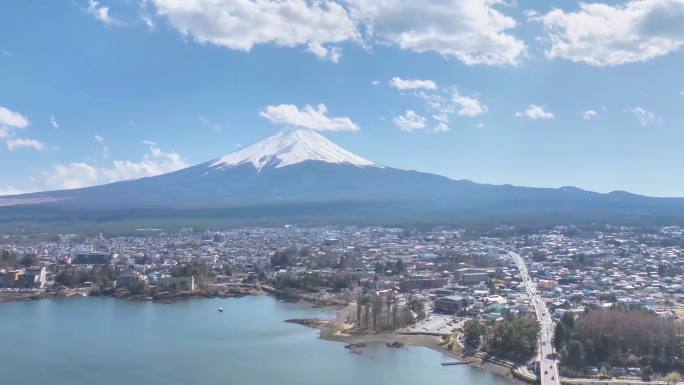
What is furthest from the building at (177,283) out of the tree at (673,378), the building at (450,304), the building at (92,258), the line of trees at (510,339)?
the tree at (673,378)

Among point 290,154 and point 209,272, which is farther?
point 290,154

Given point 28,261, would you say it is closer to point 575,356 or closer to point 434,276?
point 434,276

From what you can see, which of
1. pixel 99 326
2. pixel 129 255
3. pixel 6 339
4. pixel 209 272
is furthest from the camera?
pixel 129 255

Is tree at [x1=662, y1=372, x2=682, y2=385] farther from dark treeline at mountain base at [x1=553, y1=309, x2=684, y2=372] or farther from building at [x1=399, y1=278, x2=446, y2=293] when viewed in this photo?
building at [x1=399, y1=278, x2=446, y2=293]

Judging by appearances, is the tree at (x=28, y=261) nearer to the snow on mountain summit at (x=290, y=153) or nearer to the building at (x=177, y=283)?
the building at (x=177, y=283)

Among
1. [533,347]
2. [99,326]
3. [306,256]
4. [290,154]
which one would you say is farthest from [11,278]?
[290,154]

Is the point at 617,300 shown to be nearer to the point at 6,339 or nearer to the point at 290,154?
the point at 6,339
